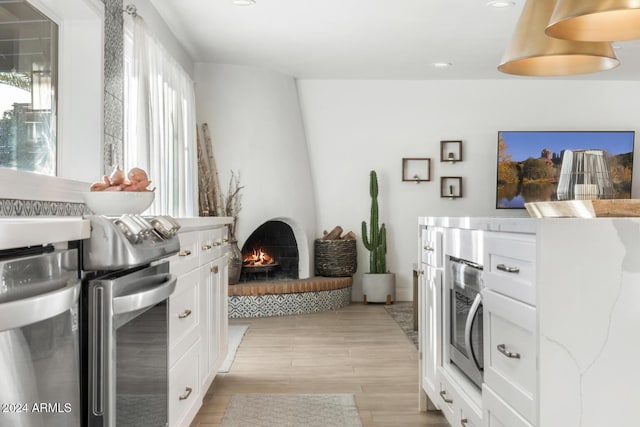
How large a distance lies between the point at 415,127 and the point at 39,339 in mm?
6528

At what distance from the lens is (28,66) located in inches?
120

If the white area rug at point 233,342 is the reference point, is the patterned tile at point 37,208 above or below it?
above

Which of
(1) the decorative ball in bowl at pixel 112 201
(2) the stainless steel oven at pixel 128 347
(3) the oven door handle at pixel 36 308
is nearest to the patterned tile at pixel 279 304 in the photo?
(1) the decorative ball in bowl at pixel 112 201

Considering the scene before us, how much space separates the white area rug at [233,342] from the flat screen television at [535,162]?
3.38 m

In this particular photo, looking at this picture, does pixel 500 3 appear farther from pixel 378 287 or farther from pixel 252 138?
pixel 378 287

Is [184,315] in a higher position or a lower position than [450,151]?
lower

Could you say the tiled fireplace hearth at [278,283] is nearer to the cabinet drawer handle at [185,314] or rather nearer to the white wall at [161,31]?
the white wall at [161,31]

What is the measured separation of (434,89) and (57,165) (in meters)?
4.86

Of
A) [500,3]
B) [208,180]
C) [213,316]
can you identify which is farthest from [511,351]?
[208,180]

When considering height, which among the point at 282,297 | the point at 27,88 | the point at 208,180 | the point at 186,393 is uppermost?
the point at 27,88

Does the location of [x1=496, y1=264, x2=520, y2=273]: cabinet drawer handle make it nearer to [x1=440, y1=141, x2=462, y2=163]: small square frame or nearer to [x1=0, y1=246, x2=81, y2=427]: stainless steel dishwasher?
[x1=0, y1=246, x2=81, y2=427]: stainless steel dishwasher

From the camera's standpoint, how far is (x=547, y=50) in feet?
6.67

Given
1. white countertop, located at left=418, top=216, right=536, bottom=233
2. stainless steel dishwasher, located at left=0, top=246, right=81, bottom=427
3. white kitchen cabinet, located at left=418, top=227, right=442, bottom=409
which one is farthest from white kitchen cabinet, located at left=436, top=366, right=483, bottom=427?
stainless steel dishwasher, located at left=0, top=246, right=81, bottom=427

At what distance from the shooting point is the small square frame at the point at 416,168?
23.7ft
